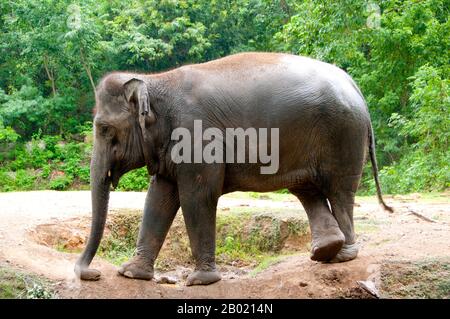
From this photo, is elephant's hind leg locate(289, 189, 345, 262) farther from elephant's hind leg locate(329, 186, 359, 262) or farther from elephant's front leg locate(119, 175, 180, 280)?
elephant's front leg locate(119, 175, 180, 280)

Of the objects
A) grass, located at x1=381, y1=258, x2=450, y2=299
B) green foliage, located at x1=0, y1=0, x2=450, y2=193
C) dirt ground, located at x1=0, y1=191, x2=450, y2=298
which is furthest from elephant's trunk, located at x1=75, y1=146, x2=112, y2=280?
green foliage, located at x1=0, y1=0, x2=450, y2=193

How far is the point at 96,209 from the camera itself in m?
5.29

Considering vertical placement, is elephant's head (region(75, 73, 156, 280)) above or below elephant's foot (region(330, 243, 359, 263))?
above

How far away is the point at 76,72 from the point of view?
18953mm

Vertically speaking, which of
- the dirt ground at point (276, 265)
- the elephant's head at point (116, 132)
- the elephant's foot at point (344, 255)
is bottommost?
the dirt ground at point (276, 265)

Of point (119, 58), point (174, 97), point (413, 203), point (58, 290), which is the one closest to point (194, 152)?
point (174, 97)

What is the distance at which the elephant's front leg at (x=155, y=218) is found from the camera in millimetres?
5676

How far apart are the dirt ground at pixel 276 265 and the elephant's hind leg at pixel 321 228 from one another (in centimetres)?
14

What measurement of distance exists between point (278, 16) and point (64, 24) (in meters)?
6.65

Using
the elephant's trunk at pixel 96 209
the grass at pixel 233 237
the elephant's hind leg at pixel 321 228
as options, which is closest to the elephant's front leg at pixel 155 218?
the elephant's trunk at pixel 96 209

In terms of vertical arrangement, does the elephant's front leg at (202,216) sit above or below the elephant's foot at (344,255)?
above

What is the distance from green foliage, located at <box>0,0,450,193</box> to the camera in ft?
40.2

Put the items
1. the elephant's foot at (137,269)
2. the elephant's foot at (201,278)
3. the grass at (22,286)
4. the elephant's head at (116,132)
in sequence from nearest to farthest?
the grass at (22,286), the elephant's head at (116,132), the elephant's foot at (201,278), the elephant's foot at (137,269)

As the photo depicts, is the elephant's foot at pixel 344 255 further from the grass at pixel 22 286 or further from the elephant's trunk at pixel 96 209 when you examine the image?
the grass at pixel 22 286
